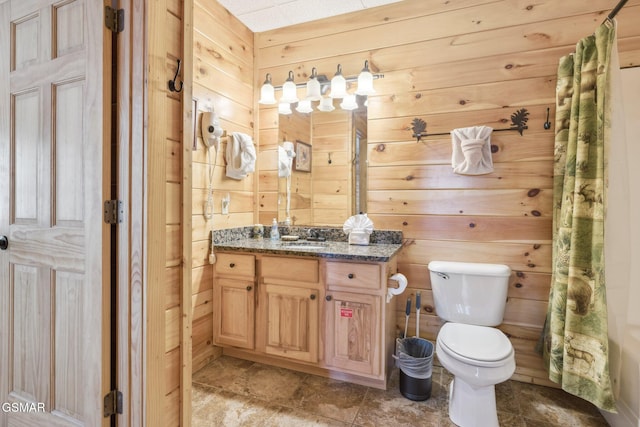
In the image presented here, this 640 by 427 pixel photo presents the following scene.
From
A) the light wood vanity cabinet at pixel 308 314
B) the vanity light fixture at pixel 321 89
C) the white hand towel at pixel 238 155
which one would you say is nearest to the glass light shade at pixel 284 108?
the vanity light fixture at pixel 321 89

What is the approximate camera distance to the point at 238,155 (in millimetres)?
2484

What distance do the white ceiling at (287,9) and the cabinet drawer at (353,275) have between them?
1.85 metres

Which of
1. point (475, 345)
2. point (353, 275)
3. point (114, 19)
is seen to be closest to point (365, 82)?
point (353, 275)

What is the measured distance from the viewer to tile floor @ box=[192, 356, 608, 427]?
1736mm

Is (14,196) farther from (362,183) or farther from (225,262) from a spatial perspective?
(362,183)

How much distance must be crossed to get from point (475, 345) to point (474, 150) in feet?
3.83

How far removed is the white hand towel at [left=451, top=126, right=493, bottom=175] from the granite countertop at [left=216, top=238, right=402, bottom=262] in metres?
0.69

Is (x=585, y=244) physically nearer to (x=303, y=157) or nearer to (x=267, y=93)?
(x=303, y=157)

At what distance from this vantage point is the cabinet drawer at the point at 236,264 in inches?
87.8

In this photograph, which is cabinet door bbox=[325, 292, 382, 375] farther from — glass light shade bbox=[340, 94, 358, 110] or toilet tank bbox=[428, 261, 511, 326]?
glass light shade bbox=[340, 94, 358, 110]

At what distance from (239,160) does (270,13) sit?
44.4 inches

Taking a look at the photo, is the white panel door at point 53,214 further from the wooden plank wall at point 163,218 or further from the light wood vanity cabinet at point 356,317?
the light wood vanity cabinet at point 356,317

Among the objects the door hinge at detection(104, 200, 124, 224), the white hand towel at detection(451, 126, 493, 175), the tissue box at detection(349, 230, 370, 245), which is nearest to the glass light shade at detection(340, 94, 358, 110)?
the white hand towel at detection(451, 126, 493, 175)

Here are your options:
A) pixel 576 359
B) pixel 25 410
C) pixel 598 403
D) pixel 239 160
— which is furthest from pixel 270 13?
pixel 598 403
